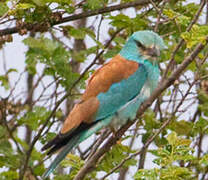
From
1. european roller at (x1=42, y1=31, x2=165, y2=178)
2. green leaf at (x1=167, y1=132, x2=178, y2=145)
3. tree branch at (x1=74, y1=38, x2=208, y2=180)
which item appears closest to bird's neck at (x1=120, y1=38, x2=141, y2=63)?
european roller at (x1=42, y1=31, x2=165, y2=178)

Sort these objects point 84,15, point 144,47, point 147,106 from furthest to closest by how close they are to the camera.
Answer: point 84,15, point 144,47, point 147,106

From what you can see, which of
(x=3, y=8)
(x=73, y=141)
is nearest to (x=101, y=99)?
(x=73, y=141)

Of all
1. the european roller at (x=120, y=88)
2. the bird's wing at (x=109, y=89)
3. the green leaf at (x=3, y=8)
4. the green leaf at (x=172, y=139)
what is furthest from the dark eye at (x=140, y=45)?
the green leaf at (x=3, y=8)

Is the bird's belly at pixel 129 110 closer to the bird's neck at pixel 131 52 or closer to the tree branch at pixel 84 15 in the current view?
the bird's neck at pixel 131 52

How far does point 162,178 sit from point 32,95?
3.45 metres

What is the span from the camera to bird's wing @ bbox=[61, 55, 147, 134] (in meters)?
4.23

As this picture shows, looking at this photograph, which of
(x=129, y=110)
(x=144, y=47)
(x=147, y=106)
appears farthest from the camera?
(x=144, y=47)

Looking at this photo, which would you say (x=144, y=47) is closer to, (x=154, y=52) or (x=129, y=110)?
(x=154, y=52)

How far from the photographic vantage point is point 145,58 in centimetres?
459

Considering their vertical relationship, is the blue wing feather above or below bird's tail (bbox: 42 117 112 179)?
above

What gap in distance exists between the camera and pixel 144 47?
458 centimetres

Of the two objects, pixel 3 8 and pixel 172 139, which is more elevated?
pixel 3 8

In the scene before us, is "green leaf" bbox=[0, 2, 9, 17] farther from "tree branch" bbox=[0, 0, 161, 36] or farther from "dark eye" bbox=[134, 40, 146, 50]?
"dark eye" bbox=[134, 40, 146, 50]

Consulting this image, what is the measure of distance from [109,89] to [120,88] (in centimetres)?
11
